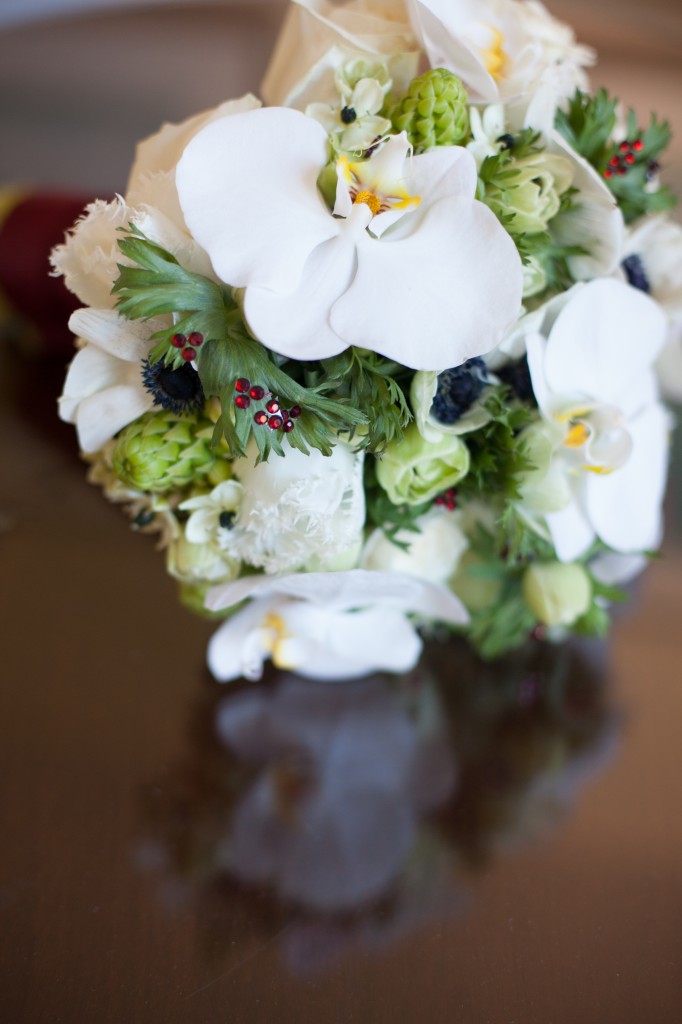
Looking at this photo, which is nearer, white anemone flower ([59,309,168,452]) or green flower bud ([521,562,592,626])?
white anemone flower ([59,309,168,452])

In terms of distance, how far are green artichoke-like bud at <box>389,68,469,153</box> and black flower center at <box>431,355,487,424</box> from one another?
0.41 feet

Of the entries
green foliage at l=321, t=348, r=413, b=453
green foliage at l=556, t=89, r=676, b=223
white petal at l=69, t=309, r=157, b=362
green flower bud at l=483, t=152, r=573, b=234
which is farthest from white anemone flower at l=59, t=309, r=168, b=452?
green foliage at l=556, t=89, r=676, b=223

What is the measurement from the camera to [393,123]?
1.65 feet

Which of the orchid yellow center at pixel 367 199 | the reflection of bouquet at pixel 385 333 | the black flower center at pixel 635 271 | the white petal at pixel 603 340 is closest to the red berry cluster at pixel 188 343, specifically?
the reflection of bouquet at pixel 385 333

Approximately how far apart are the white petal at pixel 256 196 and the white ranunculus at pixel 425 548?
7.6 inches

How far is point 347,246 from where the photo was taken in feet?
1.55

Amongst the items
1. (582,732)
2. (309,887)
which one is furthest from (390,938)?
(582,732)

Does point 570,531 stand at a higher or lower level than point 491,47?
lower

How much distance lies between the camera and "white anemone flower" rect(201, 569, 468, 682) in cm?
58

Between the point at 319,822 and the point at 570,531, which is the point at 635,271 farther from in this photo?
the point at 319,822

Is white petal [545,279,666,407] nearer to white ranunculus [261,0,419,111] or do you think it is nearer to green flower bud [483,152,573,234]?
green flower bud [483,152,573,234]

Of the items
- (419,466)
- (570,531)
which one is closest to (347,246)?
(419,466)

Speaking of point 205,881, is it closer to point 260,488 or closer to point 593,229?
point 260,488

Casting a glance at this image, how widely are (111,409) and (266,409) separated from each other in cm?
11
